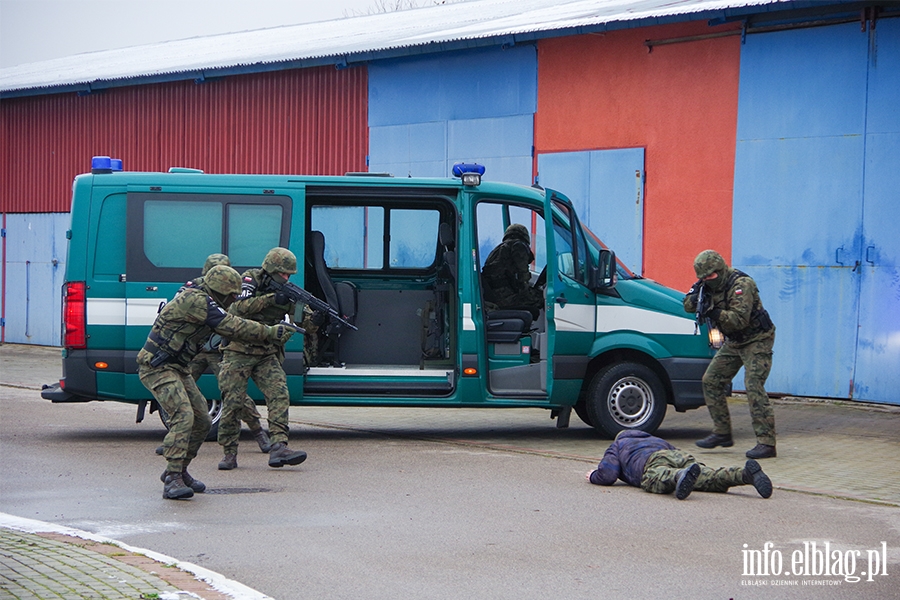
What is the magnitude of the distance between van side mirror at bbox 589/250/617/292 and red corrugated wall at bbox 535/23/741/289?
5.00 metres


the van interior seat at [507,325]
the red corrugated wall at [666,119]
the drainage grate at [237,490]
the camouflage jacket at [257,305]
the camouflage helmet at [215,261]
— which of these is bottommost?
the drainage grate at [237,490]

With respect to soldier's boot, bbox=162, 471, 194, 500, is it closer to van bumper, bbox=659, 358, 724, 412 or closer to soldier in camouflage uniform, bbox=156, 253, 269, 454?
soldier in camouflage uniform, bbox=156, 253, 269, 454

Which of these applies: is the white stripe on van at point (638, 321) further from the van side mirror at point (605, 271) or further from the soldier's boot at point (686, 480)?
the soldier's boot at point (686, 480)

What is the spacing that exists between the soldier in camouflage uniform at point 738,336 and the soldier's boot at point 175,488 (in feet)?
16.1

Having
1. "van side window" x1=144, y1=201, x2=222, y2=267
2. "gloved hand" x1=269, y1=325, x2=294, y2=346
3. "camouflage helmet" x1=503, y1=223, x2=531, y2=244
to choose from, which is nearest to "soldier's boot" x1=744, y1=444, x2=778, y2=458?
"camouflage helmet" x1=503, y1=223, x2=531, y2=244

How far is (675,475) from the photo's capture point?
8.32 meters

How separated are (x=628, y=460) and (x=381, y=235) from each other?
4.42 metres

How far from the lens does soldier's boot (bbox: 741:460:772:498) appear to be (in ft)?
26.6

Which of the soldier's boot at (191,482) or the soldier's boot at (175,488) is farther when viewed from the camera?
the soldier's boot at (191,482)

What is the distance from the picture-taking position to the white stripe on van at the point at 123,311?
35.0 ft

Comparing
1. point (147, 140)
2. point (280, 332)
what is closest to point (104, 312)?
point (280, 332)

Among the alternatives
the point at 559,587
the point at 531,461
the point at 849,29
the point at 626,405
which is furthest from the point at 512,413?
the point at 559,587

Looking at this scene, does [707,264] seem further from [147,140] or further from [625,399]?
[147,140]

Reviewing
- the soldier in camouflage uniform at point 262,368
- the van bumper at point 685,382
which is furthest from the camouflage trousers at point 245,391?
the van bumper at point 685,382
